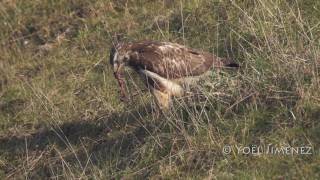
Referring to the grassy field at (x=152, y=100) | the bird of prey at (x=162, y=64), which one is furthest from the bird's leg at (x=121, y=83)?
the grassy field at (x=152, y=100)

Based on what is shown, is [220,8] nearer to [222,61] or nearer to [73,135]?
[222,61]

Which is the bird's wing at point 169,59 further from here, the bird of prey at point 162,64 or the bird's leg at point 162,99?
the bird's leg at point 162,99

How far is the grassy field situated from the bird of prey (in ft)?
0.70

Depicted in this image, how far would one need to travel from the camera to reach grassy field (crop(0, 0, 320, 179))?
616cm

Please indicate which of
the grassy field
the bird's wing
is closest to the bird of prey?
the bird's wing

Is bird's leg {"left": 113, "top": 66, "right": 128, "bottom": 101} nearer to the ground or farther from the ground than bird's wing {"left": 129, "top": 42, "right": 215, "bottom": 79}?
nearer to the ground

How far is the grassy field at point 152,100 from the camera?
6.16 metres

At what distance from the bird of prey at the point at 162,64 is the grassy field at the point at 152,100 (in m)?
0.21

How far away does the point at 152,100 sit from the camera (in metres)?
7.45

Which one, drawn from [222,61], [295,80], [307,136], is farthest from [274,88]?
[222,61]

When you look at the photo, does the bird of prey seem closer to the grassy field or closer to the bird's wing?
the bird's wing

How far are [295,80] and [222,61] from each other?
4.26 feet

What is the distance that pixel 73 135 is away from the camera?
7875mm

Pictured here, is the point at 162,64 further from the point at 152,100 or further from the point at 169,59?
the point at 152,100
